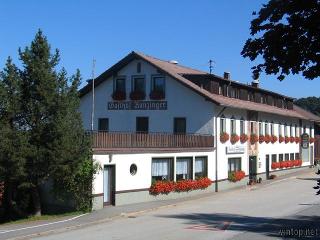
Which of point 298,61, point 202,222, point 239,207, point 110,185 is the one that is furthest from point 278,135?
point 298,61

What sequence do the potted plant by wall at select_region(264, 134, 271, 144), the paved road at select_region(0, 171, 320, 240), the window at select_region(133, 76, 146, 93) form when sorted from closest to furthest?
the paved road at select_region(0, 171, 320, 240), the window at select_region(133, 76, 146, 93), the potted plant by wall at select_region(264, 134, 271, 144)

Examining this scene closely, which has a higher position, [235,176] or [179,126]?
[179,126]

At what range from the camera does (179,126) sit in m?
36.4

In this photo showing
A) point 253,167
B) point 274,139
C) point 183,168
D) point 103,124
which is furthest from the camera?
point 274,139

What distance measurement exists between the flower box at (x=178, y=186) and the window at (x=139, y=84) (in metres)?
7.58

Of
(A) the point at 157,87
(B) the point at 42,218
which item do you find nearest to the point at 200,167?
(A) the point at 157,87

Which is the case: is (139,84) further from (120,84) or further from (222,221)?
(222,221)

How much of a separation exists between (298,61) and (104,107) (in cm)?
3158

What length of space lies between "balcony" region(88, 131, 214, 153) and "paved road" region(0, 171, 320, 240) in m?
3.23

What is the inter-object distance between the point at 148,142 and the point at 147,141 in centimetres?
9

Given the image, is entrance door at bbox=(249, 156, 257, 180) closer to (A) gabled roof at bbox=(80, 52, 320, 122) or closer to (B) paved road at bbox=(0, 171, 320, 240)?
(A) gabled roof at bbox=(80, 52, 320, 122)

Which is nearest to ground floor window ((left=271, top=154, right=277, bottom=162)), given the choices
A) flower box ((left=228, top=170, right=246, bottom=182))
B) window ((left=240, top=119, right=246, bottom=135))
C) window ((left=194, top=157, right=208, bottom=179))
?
window ((left=240, top=119, right=246, bottom=135))

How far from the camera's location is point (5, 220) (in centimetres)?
2356

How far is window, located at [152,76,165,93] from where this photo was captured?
120 feet
